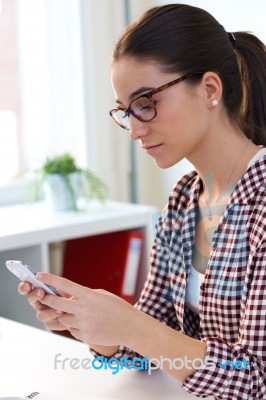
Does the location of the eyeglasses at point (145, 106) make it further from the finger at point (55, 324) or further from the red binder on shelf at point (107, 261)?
the red binder on shelf at point (107, 261)

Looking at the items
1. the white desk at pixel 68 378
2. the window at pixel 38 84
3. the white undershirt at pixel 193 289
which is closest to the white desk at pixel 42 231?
the window at pixel 38 84

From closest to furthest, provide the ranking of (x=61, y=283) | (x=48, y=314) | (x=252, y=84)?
(x=61, y=283) → (x=48, y=314) → (x=252, y=84)

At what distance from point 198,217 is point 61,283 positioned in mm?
494

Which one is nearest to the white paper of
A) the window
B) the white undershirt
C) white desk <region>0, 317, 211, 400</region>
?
white desk <region>0, 317, 211, 400</region>

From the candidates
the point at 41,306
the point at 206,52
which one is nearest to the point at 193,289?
the point at 41,306

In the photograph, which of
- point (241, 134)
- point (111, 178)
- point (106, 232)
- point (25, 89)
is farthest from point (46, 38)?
point (241, 134)

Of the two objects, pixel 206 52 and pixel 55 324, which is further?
pixel 206 52

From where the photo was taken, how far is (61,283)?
1162 mm

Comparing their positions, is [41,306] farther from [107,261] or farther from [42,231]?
[107,261]

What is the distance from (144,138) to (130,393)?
1.57 ft

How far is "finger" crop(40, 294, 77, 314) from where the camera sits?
1.17 metres

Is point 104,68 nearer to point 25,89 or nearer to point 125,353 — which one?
point 25,89

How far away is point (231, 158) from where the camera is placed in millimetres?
1471

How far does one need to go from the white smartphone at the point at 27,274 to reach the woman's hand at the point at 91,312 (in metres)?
0.01
